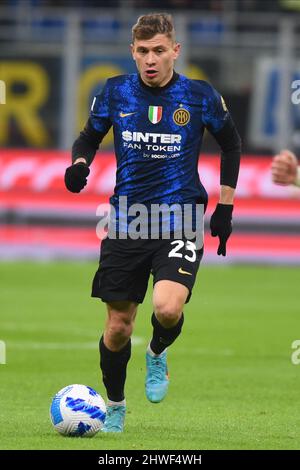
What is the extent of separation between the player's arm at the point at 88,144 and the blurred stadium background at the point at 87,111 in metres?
13.8

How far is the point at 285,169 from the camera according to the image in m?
6.73

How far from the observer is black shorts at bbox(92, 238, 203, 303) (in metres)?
8.38

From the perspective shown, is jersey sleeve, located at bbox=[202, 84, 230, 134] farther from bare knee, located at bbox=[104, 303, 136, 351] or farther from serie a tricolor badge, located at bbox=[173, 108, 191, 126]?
bare knee, located at bbox=[104, 303, 136, 351]

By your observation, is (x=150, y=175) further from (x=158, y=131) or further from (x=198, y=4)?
(x=198, y=4)

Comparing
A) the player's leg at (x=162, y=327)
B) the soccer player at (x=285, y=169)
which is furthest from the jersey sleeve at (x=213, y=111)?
the soccer player at (x=285, y=169)

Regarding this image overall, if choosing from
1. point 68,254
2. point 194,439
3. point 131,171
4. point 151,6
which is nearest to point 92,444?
point 194,439

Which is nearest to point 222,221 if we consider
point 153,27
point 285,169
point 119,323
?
point 119,323

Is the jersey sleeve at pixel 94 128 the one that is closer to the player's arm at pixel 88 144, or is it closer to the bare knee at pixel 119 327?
the player's arm at pixel 88 144

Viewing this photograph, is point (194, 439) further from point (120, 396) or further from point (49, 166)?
point (49, 166)

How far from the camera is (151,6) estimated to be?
25.9 m

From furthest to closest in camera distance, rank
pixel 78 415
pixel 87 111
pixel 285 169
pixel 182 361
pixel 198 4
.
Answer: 1. pixel 198 4
2. pixel 87 111
3. pixel 182 361
4. pixel 78 415
5. pixel 285 169

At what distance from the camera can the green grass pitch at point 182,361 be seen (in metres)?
8.30

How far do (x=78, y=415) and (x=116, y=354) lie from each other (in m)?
0.63

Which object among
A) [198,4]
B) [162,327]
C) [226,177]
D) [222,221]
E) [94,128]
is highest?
[94,128]
